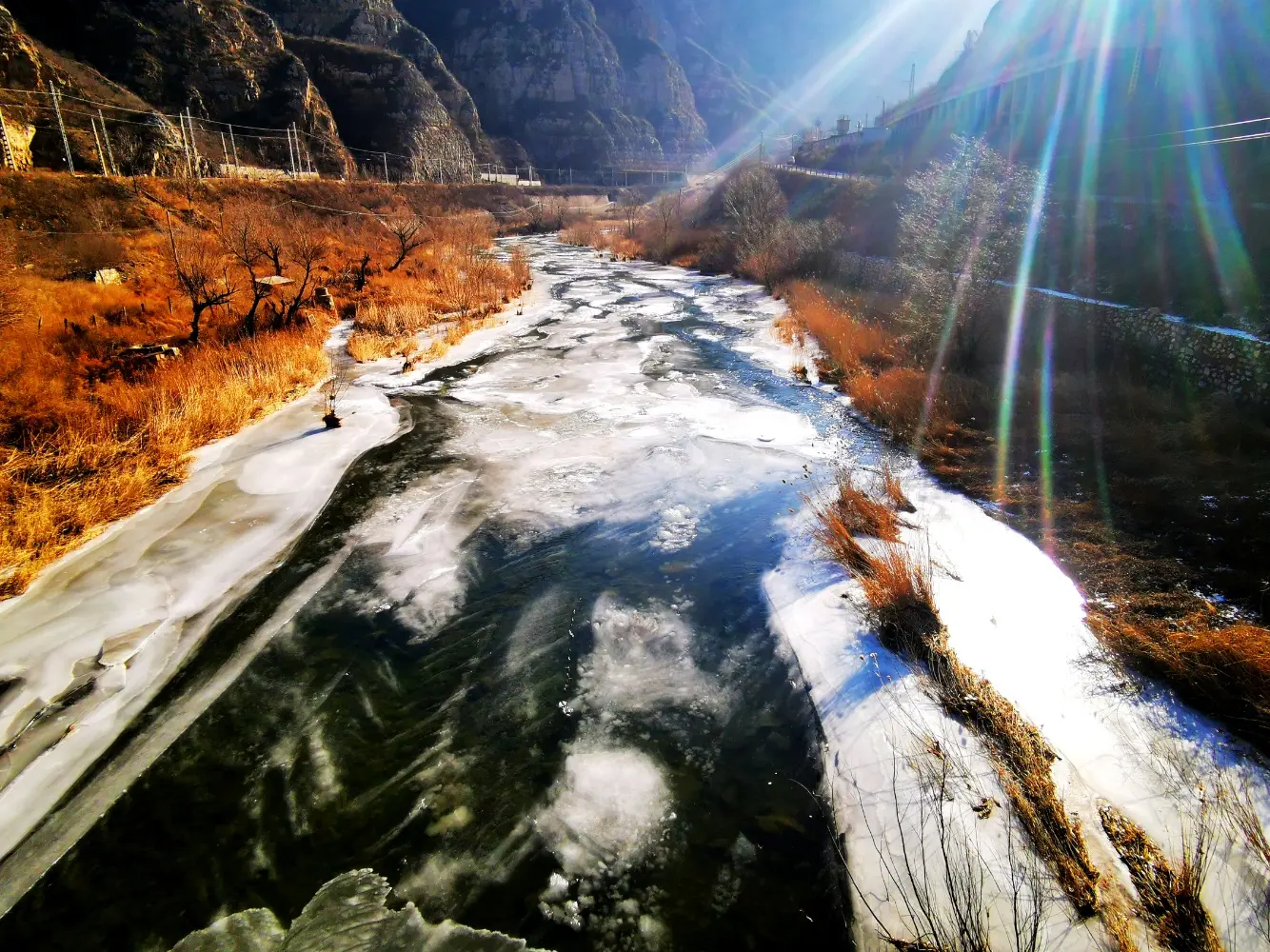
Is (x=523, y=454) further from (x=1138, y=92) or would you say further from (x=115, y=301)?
(x=1138, y=92)

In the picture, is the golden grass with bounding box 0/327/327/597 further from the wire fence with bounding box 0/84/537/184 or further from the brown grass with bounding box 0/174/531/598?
the wire fence with bounding box 0/84/537/184

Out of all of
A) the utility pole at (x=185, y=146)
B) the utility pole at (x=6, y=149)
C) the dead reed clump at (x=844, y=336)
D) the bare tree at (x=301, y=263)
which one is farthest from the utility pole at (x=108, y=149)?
the dead reed clump at (x=844, y=336)

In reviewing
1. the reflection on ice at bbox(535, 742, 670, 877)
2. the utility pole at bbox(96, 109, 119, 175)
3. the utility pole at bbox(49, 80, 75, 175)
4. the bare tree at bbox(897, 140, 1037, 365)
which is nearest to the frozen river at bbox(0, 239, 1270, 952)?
the reflection on ice at bbox(535, 742, 670, 877)

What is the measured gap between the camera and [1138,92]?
25844mm

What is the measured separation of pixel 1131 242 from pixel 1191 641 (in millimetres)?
14354

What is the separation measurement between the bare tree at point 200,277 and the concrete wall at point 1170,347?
1819 cm

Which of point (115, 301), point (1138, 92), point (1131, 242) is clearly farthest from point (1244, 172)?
point (115, 301)

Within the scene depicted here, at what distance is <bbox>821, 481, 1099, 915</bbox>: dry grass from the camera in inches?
146

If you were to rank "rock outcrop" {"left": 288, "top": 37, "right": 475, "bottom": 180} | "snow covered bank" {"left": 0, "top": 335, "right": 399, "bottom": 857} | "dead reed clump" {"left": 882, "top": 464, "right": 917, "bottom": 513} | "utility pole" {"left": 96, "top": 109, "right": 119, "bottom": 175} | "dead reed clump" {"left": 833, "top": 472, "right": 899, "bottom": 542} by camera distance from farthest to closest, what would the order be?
"rock outcrop" {"left": 288, "top": 37, "right": 475, "bottom": 180}, "utility pole" {"left": 96, "top": 109, "right": 119, "bottom": 175}, "dead reed clump" {"left": 882, "top": 464, "right": 917, "bottom": 513}, "dead reed clump" {"left": 833, "top": 472, "right": 899, "bottom": 542}, "snow covered bank" {"left": 0, "top": 335, "right": 399, "bottom": 857}

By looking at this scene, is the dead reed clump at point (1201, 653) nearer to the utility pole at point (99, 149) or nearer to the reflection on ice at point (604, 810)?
the reflection on ice at point (604, 810)

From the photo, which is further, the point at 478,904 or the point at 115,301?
the point at 115,301

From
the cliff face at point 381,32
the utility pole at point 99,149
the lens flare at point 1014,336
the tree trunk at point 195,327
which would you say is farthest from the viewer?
the cliff face at point 381,32

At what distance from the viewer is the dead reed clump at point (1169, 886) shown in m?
3.22

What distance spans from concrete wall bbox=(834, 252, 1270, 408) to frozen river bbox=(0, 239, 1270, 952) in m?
5.15
